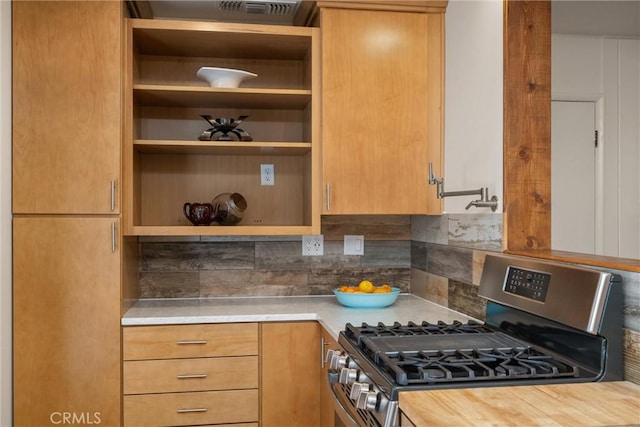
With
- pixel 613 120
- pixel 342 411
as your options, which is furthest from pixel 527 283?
pixel 613 120

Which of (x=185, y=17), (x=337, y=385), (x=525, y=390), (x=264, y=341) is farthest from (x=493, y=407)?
(x=185, y=17)

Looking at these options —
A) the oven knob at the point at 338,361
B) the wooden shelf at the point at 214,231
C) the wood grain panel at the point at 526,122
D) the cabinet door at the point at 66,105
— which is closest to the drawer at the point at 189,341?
the wooden shelf at the point at 214,231

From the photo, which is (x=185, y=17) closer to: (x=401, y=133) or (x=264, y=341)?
(x=401, y=133)

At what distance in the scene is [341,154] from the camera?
2537mm

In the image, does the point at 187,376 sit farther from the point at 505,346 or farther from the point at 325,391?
the point at 505,346

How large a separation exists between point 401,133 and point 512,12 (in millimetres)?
764

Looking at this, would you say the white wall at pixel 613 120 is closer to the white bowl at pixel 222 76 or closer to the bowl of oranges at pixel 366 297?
the bowl of oranges at pixel 366 297

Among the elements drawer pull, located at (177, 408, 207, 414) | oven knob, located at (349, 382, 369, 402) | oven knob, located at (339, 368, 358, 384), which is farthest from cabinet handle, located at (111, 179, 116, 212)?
oven knob, located at (349, 382, 369, 402)

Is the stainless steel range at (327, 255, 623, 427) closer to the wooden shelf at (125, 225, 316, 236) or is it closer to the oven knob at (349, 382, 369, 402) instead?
the oven knob at (349, 382, 369, 402)

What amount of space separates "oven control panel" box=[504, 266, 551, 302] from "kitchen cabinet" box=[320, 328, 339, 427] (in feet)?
2.21

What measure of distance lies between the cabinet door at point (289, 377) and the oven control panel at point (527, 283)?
950 millimetres

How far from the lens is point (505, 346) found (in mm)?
1661

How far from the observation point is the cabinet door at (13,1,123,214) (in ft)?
7.57

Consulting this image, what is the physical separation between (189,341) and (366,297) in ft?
2.64
